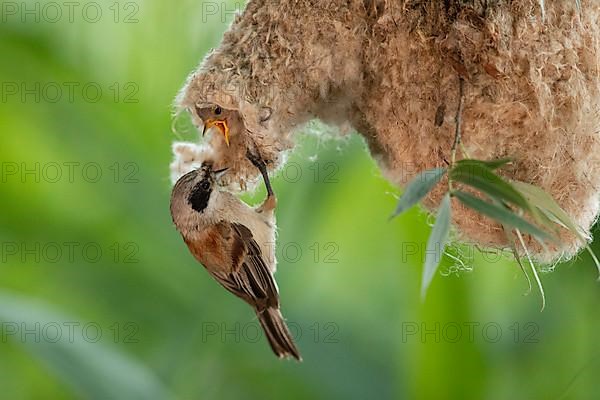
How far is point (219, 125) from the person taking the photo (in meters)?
1.45

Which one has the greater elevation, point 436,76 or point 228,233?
point 436,76

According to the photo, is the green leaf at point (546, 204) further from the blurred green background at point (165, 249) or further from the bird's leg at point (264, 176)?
the blurred green background at point (165, 249)

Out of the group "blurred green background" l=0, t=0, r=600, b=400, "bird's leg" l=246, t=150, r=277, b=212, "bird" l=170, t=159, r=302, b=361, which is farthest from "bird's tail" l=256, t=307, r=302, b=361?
"blurred green background" l=0, t=0, r=600, b=400

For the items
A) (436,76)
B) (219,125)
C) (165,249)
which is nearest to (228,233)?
(219,125)

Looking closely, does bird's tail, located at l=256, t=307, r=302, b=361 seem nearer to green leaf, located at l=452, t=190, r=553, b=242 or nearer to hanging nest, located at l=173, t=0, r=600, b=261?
hanging nest, located at l=173, t=0, r=600, b=261

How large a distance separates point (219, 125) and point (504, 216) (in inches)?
20.3

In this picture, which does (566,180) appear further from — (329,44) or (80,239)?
(80,239)

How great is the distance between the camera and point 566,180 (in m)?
1.45

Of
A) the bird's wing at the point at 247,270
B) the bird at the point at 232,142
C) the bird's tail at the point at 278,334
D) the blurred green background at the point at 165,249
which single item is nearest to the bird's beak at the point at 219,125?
the bird at the point at 232,142

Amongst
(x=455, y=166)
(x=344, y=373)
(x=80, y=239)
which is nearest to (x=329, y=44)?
(x=455, y=166)

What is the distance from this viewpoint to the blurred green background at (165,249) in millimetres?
2297

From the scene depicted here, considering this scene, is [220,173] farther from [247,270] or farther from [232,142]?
[247,270]

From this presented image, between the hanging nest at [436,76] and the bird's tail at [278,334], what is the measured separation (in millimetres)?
311

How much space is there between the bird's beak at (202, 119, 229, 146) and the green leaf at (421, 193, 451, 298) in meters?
0.44
